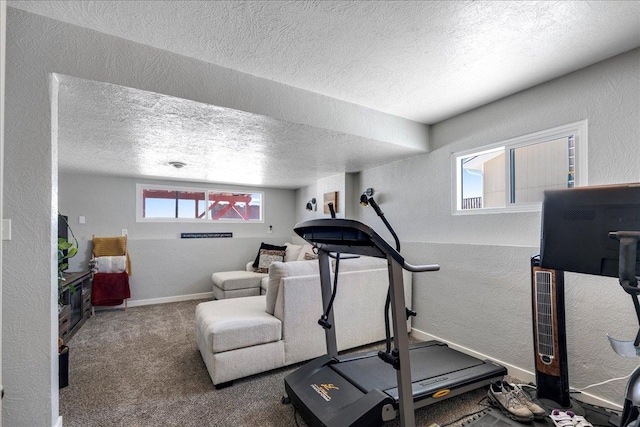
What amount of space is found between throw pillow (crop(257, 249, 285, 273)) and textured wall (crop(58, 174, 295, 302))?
57 cm

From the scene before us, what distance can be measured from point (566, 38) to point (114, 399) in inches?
149

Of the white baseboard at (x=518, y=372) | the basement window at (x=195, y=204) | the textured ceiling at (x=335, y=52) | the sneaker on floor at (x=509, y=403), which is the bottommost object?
the white baseboard at (x=518, y=372)

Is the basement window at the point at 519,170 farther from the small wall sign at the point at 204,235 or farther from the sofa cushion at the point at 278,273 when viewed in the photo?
the small wall sign at the point at 204,235

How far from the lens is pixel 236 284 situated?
14.7 ft

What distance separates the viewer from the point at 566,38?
68.8 inches

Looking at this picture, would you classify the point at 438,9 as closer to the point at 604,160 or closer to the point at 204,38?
the point at 204,38

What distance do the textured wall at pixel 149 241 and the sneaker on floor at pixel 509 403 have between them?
437cm

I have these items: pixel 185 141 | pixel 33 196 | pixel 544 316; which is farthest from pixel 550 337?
pixel 185 141

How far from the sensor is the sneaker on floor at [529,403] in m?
1.77

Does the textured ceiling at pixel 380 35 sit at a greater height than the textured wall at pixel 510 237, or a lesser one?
greater

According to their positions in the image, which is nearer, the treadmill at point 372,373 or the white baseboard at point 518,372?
the treadmill at point 372,373

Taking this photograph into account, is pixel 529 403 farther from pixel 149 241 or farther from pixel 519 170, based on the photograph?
pixel 149 241

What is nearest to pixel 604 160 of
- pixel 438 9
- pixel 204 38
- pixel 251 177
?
pixel 438 9

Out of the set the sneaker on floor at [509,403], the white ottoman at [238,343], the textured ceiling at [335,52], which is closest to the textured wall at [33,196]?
the textured ceiling at [335,52]
